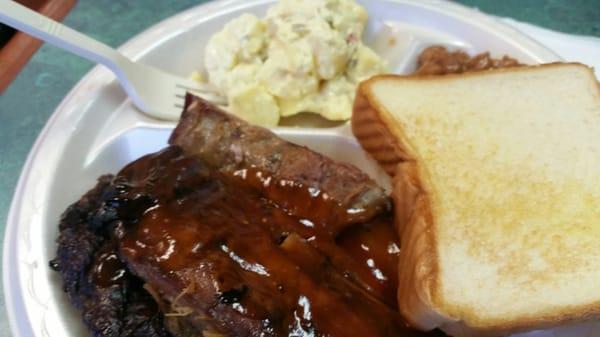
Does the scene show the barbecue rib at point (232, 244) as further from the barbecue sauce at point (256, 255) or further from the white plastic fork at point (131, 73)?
the white plastic fork at point (131, 73)

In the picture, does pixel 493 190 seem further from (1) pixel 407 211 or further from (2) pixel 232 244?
(2) pixel 232 244

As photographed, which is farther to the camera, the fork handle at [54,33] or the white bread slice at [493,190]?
the fork handle at [54,33]

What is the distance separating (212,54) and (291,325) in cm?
130

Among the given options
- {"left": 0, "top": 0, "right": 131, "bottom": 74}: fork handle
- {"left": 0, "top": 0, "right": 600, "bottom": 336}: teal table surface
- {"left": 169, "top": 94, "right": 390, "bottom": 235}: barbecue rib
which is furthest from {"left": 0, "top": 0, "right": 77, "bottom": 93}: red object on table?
{"left": 169, "top": 94, "right": 390, "bottom": 235}: barbecue rib

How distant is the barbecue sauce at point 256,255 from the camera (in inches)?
52.9

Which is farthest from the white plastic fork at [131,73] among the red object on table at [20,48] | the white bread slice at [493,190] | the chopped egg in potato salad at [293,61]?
the white bread slice at [493,190]

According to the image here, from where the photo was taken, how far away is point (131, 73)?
2113 mm

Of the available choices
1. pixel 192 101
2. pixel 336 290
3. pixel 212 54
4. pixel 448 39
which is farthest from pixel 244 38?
pixel 336 290

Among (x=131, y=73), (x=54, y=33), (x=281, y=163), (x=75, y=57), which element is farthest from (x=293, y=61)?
(x=75, y=57)

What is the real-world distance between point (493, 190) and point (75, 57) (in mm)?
1933

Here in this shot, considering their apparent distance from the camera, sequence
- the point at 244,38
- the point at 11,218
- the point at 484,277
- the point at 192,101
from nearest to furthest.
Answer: the point at 484,277
the point at 11,218
the point at 192,101
the point at 244,38

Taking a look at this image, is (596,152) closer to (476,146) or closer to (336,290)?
(476,146)

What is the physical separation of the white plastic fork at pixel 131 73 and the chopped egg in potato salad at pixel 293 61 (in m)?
A: 0.15

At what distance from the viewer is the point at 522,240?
1.57 meters
